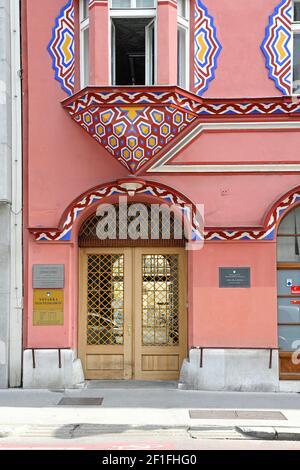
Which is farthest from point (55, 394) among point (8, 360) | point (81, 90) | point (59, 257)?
point (81, 90)

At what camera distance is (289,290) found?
11.5 m

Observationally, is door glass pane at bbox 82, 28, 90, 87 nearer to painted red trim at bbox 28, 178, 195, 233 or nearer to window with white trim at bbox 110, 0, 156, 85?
window with white trim at bbox 110, 0, 156, 85

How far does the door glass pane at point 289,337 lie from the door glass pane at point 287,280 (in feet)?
2.13

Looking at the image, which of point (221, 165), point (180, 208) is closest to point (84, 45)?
point (221, 165)

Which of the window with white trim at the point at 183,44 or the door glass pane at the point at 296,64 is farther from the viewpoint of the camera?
the door glass pane at the point at 296,64

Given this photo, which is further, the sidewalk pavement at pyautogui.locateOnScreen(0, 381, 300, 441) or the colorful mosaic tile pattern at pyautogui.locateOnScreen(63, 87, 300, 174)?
the colorful mosaic tile pattern at pyautogui.locateOnScreen(63, 87, 300, 174)

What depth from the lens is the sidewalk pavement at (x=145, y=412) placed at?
873 centimetres

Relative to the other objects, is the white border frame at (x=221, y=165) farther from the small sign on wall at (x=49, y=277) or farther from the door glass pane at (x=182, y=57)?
the small sign on wall at (x=49, y=277)

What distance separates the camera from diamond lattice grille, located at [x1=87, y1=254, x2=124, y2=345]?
39.4 feet

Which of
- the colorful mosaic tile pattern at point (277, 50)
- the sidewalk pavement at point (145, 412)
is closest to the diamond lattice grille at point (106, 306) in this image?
the sidewalk pavement at point (145, 412)

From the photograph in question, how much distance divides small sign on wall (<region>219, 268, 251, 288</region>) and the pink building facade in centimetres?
2

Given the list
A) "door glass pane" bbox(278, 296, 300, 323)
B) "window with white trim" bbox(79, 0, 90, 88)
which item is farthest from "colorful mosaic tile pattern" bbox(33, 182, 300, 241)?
"window with white trim" bbox(79, 0, 90, 88)

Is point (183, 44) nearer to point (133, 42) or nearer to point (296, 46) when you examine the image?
point (133, 42)

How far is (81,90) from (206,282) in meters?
4.02
